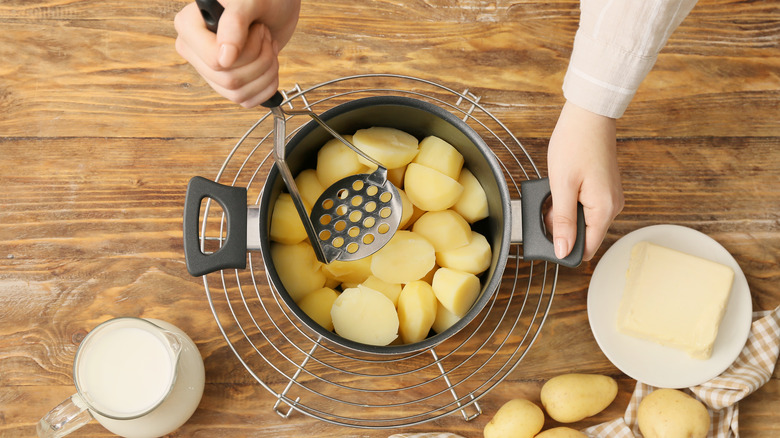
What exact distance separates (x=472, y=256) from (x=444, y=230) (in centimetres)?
6

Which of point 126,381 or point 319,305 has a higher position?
point 319,305

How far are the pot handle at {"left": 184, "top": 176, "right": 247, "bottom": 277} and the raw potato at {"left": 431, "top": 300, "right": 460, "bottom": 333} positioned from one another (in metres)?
0.34

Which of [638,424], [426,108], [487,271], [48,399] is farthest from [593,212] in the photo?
[48,399]

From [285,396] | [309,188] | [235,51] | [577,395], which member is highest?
[235,51]

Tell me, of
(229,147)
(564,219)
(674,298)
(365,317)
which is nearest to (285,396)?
(365,317)

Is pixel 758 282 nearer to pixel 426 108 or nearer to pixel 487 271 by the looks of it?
pixel 487 271

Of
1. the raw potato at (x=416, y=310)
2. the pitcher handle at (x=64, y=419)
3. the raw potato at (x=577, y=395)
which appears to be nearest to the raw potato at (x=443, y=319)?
the raw potato at (x=416, y=310)

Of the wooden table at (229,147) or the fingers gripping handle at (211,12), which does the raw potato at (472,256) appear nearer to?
the wooden table at (229,147)

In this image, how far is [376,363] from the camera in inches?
39.8

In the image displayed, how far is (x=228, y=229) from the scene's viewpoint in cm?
78

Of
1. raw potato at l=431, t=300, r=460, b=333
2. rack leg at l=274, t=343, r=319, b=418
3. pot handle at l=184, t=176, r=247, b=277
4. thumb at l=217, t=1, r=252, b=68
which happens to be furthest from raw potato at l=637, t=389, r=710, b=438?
thumb at l=217, t=1, r=252, b=68

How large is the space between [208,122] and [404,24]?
1.41ft

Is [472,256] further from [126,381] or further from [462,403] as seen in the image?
[126,381]

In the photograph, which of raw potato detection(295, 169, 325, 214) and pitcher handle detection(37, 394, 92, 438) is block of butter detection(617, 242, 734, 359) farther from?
pitcher handle detection(37, 394, 92, 438)
